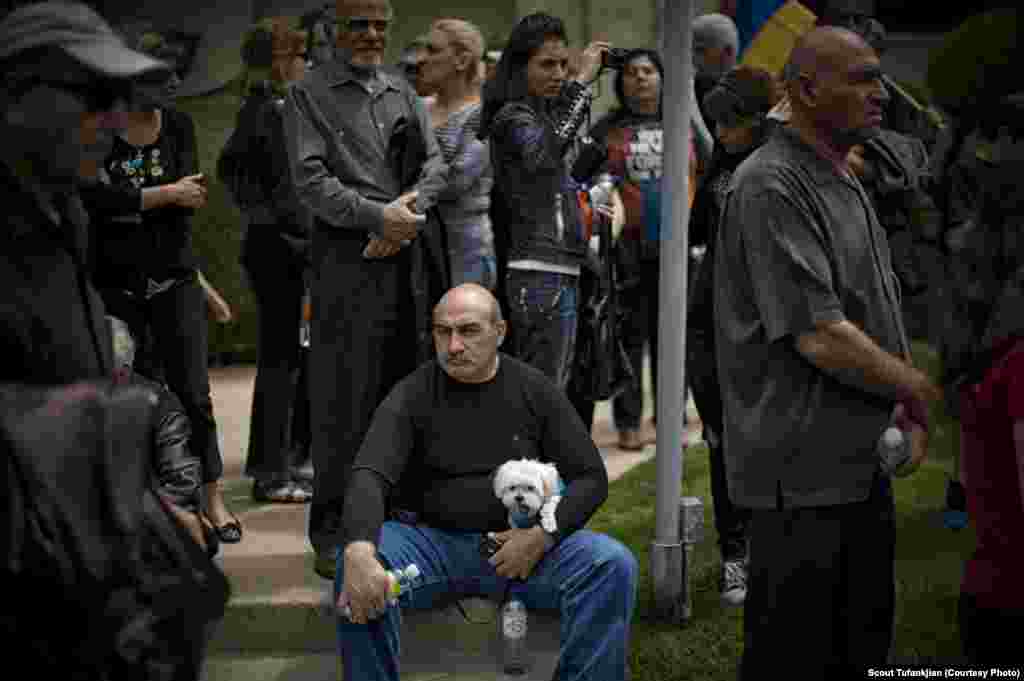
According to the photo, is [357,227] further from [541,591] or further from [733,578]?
[733,578]

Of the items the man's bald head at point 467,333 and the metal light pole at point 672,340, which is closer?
the man's bald head at point 467,333

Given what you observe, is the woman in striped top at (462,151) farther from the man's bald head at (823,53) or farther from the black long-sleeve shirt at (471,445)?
the man's bald head at (823,53)

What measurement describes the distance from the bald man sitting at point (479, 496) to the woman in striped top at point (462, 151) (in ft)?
4.40

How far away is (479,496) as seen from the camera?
5.31 meters

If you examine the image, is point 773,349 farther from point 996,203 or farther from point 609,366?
point 609,366

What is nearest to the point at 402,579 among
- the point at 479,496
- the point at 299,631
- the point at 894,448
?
the point at 479,496

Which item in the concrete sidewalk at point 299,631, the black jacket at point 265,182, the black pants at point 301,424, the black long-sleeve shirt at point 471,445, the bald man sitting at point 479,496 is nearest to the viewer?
the bald man sitting at point 479,496

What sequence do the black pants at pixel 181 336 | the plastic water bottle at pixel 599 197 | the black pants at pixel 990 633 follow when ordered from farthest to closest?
the plastic water bottle at pixel 599 197 < the black pants at pixel 181 336 < the black pants at pixel 990 633

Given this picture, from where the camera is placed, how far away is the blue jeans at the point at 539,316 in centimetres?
671

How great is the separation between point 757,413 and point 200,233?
8844 mm

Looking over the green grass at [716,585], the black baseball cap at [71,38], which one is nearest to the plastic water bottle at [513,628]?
the green grass at [716,585]

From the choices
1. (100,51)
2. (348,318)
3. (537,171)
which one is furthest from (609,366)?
(100,51)

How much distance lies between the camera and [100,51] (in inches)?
114

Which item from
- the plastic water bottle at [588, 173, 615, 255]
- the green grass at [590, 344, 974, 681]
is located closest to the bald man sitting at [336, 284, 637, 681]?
the green grass at [590, 344, 974, 681]
